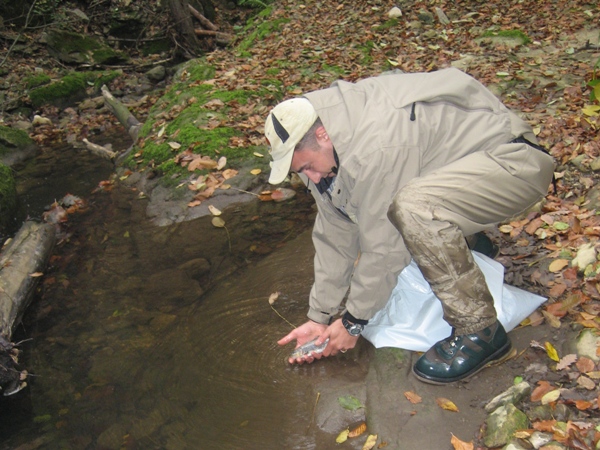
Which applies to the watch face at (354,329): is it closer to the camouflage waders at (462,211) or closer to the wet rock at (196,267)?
the camouflage waders at (462,211)

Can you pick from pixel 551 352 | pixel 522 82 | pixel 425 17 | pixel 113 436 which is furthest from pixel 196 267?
pixel 425 17

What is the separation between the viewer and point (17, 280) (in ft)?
14.5

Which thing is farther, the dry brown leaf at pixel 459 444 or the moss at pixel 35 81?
the moss at pixel 35 81

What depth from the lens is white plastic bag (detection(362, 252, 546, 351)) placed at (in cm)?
303

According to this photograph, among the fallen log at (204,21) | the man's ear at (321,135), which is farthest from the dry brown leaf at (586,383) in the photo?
the fallen log at (204,21)

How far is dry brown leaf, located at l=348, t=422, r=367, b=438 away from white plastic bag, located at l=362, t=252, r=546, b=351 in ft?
1.67

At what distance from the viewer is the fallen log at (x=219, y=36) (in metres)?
11.9

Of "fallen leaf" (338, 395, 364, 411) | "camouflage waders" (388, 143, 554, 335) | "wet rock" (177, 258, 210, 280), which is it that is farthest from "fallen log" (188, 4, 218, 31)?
"fallen leaf" (338, 395, 364, 411)

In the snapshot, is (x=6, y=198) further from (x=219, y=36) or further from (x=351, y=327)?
(x=219, y=36)

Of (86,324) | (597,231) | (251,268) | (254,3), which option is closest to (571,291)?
(597,231)

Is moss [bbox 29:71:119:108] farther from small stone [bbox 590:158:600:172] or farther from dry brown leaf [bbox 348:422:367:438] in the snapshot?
dry brown leaf [bbox 348:422:367:438]

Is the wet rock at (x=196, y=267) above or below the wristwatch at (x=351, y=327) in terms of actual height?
below

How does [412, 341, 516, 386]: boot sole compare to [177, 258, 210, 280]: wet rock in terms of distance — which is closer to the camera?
[412, 341, 516, 386]: boot sole

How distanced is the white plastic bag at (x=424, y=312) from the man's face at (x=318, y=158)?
3.63 feet
